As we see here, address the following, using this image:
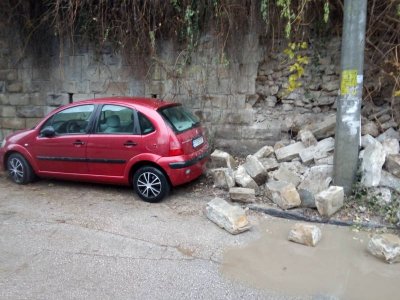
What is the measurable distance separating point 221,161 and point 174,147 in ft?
4.30

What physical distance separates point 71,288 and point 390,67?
212 inches

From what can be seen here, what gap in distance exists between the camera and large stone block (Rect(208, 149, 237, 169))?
6.56 meters

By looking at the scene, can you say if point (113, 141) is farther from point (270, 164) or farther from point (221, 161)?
point (270, 164)

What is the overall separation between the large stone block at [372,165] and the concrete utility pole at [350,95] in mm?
123

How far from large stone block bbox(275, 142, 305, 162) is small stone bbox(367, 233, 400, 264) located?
2.24 metres

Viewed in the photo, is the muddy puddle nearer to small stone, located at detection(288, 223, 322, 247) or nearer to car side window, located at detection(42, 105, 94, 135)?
small stone, located at detection(288, 223, 322, 247)

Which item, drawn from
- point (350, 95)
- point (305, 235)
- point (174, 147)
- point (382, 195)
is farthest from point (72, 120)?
point (382, 195)

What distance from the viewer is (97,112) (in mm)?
6020

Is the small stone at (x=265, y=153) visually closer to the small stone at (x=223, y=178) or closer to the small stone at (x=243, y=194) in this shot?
the small stone at (x=223, y=178)

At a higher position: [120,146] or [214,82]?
[214,82]

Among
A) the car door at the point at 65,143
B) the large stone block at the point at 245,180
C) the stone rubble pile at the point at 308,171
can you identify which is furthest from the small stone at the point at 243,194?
the car door at the point at 65,143

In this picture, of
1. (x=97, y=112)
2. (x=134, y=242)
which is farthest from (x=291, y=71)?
(x=134, y=242)

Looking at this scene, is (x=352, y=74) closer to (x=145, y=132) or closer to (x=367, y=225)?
(x=367, y=225)

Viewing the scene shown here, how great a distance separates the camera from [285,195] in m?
5.25
